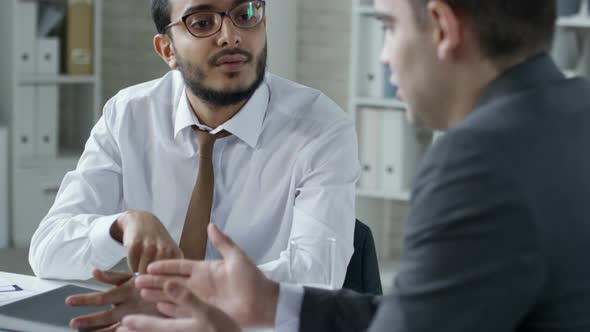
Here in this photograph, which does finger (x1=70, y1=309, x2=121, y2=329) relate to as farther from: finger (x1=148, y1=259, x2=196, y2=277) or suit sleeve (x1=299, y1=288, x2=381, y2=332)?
suit sleeve (x1=299, y1=288, x2=381, y2=332)

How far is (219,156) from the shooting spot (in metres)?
2.14

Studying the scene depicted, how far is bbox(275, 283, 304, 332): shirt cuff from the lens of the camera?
131 centimetres

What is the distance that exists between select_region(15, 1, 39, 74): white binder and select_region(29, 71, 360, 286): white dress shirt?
8.37 ft

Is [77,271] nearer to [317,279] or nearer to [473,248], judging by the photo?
[317,279]

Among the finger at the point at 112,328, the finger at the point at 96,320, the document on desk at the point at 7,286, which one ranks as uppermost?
the finger at the point at 96,320

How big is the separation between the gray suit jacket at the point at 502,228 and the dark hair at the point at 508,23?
6cm

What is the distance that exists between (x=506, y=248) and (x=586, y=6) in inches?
123

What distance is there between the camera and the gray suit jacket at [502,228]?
3.11ft

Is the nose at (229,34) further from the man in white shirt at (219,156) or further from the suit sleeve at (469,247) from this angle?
the suit sleeve at (469,247)

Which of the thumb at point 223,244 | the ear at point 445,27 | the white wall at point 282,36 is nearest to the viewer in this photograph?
the ear at point 445,27

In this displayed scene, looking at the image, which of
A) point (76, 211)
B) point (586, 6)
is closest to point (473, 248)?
point (76, 211)

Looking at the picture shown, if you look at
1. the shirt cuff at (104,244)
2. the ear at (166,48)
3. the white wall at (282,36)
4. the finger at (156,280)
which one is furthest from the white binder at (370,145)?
the finger at (156,280)

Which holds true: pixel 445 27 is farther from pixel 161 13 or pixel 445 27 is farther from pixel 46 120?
pixel 46 120

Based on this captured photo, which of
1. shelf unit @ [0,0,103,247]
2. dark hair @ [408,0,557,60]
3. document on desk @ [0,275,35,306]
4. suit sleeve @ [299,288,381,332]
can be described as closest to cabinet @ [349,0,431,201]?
shelf unit @ [0,0,103,247]
